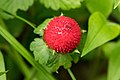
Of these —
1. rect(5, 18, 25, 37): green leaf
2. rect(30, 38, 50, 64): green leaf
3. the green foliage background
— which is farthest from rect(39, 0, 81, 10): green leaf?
rect(5, 18, 25, 37): green leaf

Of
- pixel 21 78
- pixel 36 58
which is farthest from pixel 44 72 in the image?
pixel 21 78

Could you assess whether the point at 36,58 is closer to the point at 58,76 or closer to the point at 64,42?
the point at 64,42

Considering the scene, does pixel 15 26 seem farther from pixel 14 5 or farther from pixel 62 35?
pixel 62 35

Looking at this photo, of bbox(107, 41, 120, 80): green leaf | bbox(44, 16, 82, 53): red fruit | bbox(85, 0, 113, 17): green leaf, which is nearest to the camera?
bbox(44, 16, 82, 53): red fruit

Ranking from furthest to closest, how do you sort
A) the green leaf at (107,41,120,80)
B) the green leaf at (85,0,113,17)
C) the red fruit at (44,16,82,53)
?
1. the green leaf at (85,0,113,17)
2. the green leaf at (107,41,120,80)
3. the red fruit at (44,16,82,53)

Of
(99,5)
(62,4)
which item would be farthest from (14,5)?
(99,5)

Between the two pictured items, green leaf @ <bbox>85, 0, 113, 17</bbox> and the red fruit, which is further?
green leaf @ <bbox>85, 0, 113, 17</bbox>

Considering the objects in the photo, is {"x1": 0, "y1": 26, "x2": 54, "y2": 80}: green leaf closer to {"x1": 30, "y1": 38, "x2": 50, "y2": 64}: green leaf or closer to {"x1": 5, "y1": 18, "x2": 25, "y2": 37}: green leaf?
{"x1": 30, "y1": 38, "x2": 50, "y2": 64}: green leaf
